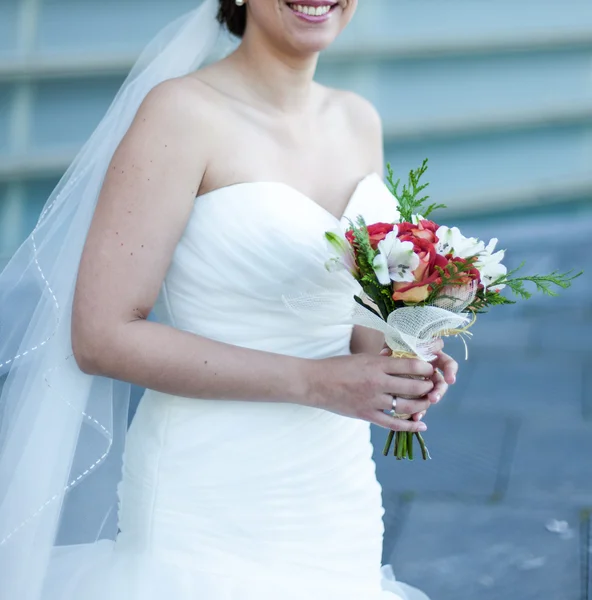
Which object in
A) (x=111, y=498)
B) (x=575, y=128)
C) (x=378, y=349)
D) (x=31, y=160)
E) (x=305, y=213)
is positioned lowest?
(x=111, y=498)

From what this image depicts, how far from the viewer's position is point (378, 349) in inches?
94.1

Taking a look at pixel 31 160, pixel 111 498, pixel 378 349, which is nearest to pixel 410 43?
pixel 31 160

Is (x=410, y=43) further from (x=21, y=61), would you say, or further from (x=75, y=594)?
(x=75, y=594)

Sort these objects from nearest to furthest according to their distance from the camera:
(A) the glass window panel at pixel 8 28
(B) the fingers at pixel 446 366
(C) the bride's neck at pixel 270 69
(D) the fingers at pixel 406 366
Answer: (D) the fingers at pixel 406 366, (B) the fingers at pixel 446 366, (C) the bride's neck at pixel 270 69, (A) the glass window panel at pixel 8 28

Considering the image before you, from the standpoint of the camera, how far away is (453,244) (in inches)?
72.8

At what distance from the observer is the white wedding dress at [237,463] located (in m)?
2.00

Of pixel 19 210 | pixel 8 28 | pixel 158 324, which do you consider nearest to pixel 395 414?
pixel 158 324

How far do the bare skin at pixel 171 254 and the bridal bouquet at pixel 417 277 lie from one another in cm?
8

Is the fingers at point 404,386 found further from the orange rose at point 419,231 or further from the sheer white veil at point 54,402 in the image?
the sheer white veil at point 54,402

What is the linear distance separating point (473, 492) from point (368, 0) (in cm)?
340

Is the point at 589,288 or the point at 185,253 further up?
the point at 589,288

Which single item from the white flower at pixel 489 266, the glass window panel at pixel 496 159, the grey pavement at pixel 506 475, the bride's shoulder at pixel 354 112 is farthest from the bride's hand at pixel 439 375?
the glass window panel at pixel 496 159

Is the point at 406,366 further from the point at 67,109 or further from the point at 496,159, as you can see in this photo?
the point at 496,159

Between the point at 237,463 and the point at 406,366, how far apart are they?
451 mm
